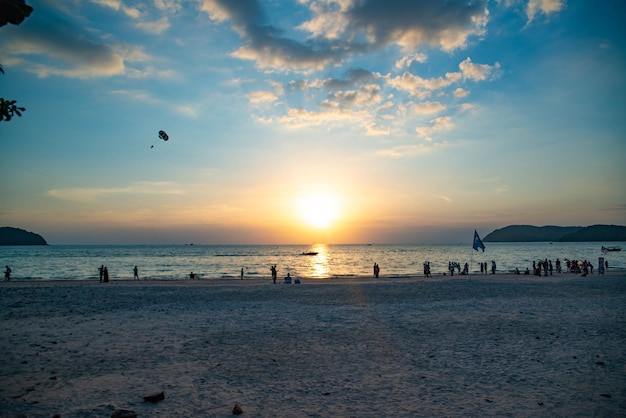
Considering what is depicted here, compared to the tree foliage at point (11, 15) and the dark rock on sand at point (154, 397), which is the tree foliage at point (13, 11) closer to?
the tree foliage at point (11, 15)

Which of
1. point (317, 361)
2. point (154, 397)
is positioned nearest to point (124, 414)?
point (154, 397)

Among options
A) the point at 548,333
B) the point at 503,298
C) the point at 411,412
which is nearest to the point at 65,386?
the point at 411,412

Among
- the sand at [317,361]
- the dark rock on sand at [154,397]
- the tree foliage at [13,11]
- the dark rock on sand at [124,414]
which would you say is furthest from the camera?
the dark rock on sand at [154,397]

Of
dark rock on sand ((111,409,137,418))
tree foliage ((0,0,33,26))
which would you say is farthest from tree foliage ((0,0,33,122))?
dark rock on sand ((111,409,137,418))

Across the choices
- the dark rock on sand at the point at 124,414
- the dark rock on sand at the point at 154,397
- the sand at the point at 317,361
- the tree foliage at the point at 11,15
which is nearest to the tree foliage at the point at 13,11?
the tree foliage at the point at 11,15

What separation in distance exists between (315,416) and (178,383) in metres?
3.96

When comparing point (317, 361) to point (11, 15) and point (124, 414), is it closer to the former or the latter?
point (124, 414)

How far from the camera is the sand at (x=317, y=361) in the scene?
25.7ft

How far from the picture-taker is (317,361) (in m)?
11.0

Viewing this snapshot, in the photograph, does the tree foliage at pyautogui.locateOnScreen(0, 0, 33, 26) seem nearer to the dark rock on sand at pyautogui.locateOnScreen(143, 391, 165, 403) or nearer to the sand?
the sand

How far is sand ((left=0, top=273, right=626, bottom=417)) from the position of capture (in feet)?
25.7

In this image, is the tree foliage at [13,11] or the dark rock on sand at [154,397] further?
the dark rock on sand at [154,397]

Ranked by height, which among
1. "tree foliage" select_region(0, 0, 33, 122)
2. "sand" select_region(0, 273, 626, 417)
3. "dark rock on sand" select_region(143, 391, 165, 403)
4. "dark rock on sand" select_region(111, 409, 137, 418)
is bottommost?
"sand" select_region(0, 273, 626, 417)

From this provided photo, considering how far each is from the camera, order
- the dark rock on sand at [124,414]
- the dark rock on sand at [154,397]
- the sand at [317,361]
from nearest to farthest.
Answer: the dark rock on sand at [124,414], the sand at [317,361], the dark rock on sand at [154,397]
